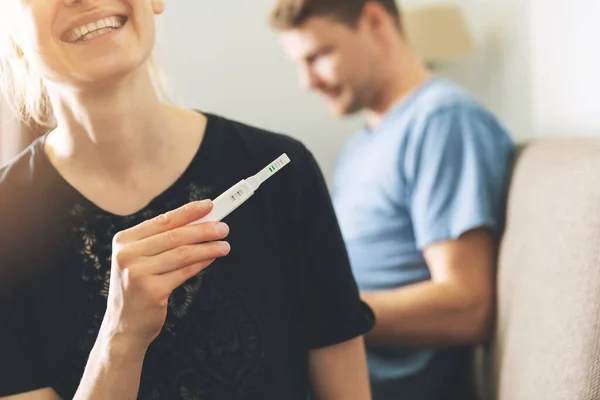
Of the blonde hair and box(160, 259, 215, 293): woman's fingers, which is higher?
the blonde hair

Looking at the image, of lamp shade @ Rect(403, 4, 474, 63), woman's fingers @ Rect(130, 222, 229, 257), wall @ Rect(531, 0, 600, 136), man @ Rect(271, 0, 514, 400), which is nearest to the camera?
woman's fingers @ Rect(130, 222, 229, 257)

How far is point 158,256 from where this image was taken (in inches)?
20.6

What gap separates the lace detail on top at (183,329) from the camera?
25.8 inches

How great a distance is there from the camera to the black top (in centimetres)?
66

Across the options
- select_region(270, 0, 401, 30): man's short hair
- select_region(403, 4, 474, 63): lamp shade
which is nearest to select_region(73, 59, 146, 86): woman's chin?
select_region(270, 0, 401, 30): man's short hair

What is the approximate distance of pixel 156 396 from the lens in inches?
25.8

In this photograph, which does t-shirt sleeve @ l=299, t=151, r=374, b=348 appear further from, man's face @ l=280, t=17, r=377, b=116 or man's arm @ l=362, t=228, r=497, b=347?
man's face @ l=280, t=17, r=377, b=116

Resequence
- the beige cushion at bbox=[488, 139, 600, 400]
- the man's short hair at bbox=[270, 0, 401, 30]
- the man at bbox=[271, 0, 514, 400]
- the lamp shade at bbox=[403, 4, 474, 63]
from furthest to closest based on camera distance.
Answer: the lamp shade at bbox=[403, 4, 474, 63] < the man's short hair at bbox=[270, 0, 401, 30] < the man at bbox=[271, 0, 514, 400] < the beige cushion at bbox=[488, 139, 600, 400]

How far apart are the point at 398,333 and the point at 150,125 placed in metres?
0.51

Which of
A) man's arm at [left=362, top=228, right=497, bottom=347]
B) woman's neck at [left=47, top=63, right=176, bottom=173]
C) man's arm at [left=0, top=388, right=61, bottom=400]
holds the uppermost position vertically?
woman's neck at [left=47, top=63, right=176, bottom=173]

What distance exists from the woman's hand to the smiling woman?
3.2 inches

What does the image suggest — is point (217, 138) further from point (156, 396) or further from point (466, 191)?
point (466, 191)

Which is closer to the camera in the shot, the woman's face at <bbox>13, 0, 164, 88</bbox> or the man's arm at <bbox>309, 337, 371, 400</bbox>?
the woman's face at <bbox>13, 0, 164, 88</bbox>

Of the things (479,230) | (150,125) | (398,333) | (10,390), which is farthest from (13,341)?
(479,230)
